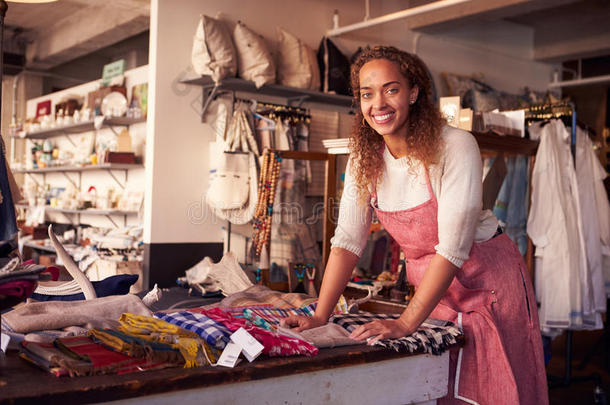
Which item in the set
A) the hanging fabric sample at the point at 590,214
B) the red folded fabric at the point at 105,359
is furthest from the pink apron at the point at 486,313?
the hanging fabric sample at the point at 590,214

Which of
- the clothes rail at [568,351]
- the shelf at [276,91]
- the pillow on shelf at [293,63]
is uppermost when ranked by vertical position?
the pillow on shelf at [293,63]

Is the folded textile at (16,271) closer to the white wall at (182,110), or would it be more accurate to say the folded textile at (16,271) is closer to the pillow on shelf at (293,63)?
the white wall at (182,110)

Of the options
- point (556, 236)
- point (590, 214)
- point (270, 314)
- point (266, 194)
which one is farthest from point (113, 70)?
point (270, 314)

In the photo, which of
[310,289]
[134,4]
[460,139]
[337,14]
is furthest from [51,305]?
[134,4]

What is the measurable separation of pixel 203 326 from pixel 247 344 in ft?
0.48

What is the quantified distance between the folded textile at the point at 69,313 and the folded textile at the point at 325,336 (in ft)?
1.39

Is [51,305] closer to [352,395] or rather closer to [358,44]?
[352,395]

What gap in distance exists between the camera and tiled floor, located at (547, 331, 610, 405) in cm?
430

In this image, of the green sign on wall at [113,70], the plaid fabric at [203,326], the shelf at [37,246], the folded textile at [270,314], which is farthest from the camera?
the shelf at [37,246]

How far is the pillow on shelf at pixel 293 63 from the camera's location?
5.74 metres

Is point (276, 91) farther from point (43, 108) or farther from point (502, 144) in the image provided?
point (43, 108)

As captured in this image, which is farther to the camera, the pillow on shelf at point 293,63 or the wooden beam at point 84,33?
the wooden beam at point 84,33

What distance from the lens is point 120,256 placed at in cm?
546

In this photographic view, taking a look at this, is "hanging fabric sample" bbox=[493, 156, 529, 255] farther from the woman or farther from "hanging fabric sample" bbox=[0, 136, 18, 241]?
"hanging fabric sample" bbox=[0, 136, 18, 241]
